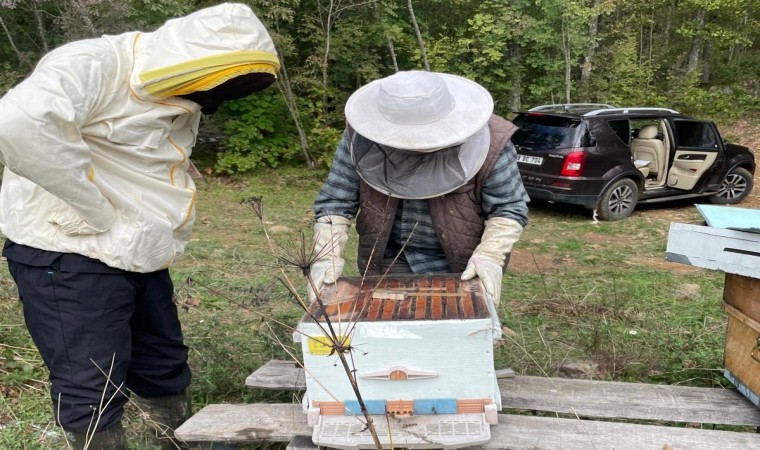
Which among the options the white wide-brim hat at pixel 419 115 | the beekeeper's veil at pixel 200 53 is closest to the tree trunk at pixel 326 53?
the white wide-brim hat at pixel 419 115

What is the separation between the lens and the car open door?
845 cm

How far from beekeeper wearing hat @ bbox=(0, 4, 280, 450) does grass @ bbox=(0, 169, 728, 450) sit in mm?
323

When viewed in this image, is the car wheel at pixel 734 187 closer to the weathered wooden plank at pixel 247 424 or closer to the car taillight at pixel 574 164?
the car taillight at pixel 574 164

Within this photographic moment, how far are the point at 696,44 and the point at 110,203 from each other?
56.6 feet

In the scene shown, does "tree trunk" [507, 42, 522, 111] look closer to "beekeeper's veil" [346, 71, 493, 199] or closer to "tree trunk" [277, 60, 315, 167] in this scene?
"tree trunk" [277, 60, 315, 167]

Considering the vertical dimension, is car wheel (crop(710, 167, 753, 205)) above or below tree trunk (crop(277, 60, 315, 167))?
below

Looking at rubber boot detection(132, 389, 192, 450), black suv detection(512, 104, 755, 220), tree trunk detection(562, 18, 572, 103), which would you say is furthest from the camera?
tree trunk detection(562, 18, 572, 103)

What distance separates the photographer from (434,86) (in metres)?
2.10

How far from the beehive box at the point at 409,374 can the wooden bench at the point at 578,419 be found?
0.86 ft

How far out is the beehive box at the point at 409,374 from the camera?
5.44 feet

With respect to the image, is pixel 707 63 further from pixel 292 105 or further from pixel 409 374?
pixel 409 374

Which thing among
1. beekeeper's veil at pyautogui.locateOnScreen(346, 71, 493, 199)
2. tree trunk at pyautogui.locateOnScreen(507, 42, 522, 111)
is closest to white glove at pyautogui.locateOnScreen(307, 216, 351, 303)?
beekeeper's veil at pyautogui.locateOnScreen(346, 71, 493, 199)

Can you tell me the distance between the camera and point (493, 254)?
2229 millimetres

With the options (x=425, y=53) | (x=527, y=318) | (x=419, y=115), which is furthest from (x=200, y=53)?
(x=425, y=53)
